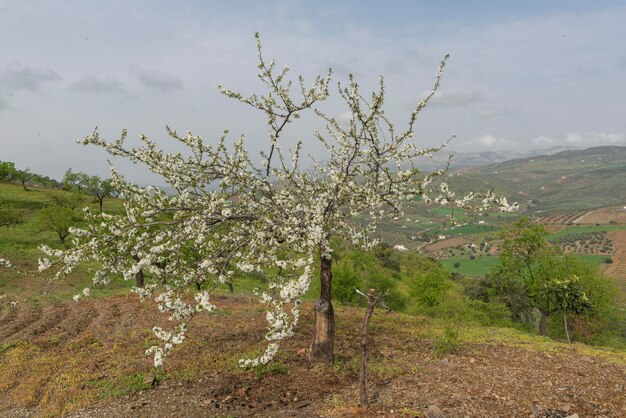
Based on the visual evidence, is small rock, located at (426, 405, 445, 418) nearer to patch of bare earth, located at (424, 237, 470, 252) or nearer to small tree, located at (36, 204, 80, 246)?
small tree, located at (36, 204, 80, 246)

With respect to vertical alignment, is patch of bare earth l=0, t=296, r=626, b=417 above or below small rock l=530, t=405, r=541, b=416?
above

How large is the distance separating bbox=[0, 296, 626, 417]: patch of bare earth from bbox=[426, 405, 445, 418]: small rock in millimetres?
388

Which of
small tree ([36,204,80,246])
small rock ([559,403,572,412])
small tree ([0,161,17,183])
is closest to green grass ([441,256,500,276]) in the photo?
small tree ([36,204,80,246])

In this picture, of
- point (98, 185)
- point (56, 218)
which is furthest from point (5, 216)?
point (98, 185)

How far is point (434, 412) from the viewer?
10.6 m

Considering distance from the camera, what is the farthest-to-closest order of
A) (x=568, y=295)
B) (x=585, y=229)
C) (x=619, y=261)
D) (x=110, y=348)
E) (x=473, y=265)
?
(x=585, y=229), (x=473, y=265), (x=619, y=261), (x=568, y=295), (x=110, y=348)

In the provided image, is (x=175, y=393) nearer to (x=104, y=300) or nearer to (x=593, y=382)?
(x=593, y=382)

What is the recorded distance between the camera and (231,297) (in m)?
29.6

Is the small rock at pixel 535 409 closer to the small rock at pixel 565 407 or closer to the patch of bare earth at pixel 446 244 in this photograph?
the small rock at pixel 565 407

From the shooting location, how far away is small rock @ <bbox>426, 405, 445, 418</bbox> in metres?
10.5

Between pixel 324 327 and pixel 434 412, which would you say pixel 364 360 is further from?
pixel 324 327

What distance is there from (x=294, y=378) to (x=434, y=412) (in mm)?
5107

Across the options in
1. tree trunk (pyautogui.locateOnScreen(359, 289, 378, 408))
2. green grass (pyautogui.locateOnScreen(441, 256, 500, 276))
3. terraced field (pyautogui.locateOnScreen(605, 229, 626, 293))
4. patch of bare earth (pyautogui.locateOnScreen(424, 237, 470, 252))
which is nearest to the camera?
tree trunk (pyautogui.locateOnScreen(359, 289, 378, 408))

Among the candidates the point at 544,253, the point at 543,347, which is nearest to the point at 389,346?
the point at 543,347
